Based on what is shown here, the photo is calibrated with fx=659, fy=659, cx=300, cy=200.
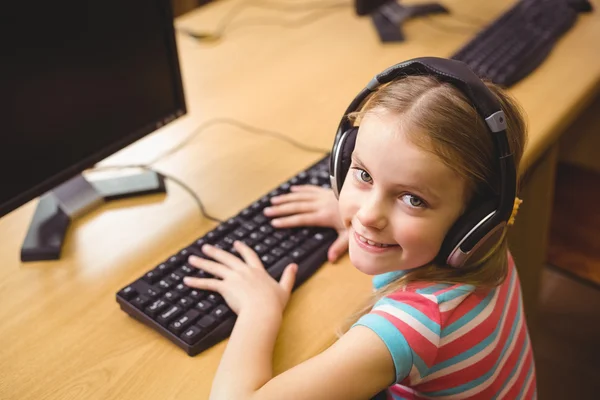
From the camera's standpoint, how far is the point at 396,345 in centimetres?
67

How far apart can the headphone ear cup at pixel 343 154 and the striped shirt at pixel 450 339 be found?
138 mm

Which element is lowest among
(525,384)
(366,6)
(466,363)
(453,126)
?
(525,384)

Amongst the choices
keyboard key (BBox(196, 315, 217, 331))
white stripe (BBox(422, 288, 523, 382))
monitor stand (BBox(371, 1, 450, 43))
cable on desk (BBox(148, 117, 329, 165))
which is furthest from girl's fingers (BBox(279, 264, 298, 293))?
monitor stand (BBox(371, 1, 450, 43))

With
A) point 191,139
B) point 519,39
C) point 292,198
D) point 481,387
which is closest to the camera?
point 481,387

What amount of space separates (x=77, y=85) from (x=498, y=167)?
1.98 feet

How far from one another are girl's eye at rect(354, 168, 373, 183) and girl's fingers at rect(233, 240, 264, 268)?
21cm

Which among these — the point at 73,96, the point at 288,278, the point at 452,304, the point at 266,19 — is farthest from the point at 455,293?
the point at 266,19

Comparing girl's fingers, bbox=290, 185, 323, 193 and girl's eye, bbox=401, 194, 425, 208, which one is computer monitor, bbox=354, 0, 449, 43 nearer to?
girl's fingers, bbox=290, 185, 323, 193

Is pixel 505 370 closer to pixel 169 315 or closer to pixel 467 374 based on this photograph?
pixel 467 374

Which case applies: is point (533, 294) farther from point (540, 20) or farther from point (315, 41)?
point (315, 41)

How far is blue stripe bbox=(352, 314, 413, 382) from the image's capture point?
0.67 meters

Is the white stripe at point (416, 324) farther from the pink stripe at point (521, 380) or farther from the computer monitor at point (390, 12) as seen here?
the computer monitor at point (390, 12)

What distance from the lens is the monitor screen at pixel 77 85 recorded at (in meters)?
0.87

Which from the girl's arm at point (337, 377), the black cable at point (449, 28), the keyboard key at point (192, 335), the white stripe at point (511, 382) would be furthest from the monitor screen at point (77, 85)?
the black cable at point (449, 28)
